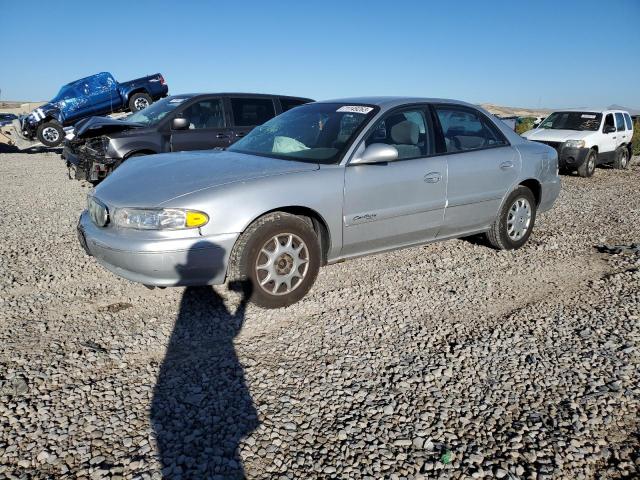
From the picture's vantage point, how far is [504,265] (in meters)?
4.81

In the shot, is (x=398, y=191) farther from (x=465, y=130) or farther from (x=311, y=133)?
(x=465, y=130)

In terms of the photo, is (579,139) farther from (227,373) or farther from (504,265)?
(227,373)

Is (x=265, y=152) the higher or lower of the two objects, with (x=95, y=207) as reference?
higher

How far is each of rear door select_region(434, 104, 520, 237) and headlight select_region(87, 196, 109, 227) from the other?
288 centimetres

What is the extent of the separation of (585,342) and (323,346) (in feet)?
5.78

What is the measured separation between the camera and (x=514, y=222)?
5164mm

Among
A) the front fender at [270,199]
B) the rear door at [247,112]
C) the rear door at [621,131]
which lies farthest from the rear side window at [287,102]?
the rear door at [621,131]

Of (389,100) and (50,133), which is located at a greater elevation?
(50,133)

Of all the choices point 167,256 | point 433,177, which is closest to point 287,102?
point 433,177

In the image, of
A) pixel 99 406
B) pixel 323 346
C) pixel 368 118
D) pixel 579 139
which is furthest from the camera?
pixel 579 139

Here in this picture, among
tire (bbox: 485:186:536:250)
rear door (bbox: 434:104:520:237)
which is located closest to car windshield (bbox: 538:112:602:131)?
tire (bbox: 485:186:536:250)

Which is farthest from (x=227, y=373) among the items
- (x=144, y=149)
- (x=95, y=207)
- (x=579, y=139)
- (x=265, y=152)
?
(x=579, y=139)

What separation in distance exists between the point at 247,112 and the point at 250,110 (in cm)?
7

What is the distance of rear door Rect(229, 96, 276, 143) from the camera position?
838 centimetres
